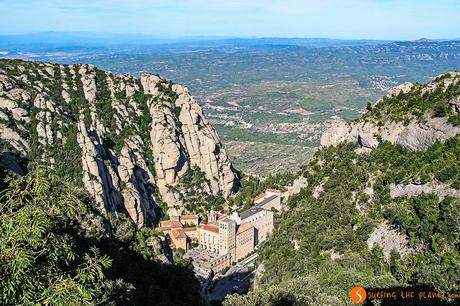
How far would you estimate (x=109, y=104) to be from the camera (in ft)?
246

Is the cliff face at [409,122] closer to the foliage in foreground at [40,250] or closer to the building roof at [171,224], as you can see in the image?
the building roof at [171,224]

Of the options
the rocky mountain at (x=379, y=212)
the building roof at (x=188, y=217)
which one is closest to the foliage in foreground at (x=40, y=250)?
the rocky mountain at (x=379, y=212)

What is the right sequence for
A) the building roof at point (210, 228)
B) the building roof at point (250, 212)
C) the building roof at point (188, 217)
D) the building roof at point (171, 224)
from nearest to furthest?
the building roof at point (210, 228) < the building roof at point (171, 224) < the building roof at point (250, 212) < the building roof at point (188, 217)

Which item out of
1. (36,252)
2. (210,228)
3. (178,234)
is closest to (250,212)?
(210,228)

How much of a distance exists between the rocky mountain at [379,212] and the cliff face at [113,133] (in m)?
27.1

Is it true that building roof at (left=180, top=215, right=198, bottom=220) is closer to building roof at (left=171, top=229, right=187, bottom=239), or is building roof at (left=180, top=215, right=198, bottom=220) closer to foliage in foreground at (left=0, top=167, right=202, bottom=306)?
building roof at (left=171, top=229, right=187, bottom=239)

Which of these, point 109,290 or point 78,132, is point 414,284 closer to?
point 109,290

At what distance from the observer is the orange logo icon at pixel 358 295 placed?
21.3 meters

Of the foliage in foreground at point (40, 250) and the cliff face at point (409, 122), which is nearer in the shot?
the foliage in foreground at point (40, 250)

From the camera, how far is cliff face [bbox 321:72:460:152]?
34562 millimetres

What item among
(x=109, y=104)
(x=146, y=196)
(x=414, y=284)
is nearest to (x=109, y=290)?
(x=414, y=284)

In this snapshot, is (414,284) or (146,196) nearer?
(414,284)

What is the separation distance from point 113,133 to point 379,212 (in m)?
48.7

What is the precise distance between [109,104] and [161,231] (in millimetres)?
26906
